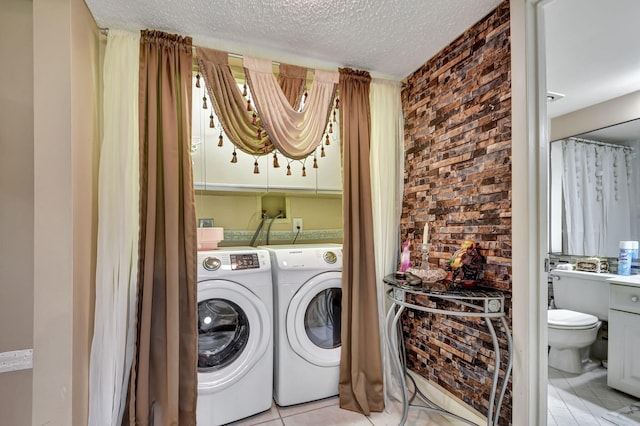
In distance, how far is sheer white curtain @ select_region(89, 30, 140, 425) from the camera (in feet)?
4.99

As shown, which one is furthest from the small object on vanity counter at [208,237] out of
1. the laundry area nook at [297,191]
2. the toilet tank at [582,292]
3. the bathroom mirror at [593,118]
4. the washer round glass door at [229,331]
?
the toilet tank at [582,292]

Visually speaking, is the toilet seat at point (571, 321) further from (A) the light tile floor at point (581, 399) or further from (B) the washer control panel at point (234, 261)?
(B) the washer control panel at point (234, 261)

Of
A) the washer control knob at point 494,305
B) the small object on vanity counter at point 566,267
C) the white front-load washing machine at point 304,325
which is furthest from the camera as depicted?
the small object on vanity counter at point 566,267

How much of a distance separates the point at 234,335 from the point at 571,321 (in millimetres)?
2453

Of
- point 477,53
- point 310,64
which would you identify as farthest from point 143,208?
point 477,53

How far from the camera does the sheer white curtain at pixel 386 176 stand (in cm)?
211

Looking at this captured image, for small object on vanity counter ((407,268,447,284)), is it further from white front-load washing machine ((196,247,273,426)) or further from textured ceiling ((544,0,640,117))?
textured ceiling ((544,0,640,117))

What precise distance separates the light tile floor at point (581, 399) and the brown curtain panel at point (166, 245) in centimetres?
216

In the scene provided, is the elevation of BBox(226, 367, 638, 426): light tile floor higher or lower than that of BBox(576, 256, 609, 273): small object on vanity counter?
lower

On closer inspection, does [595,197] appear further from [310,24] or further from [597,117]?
[310,24]

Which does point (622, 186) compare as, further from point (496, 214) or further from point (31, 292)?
point (31, 292)

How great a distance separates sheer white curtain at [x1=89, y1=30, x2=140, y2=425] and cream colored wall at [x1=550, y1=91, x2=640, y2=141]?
359 cm

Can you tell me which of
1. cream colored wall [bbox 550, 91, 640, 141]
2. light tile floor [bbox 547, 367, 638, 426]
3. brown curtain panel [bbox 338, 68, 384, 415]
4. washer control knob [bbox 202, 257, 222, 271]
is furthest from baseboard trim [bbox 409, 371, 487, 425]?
cream colored wall [bbox 550, 91, 640, 141]

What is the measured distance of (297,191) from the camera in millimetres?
2480
